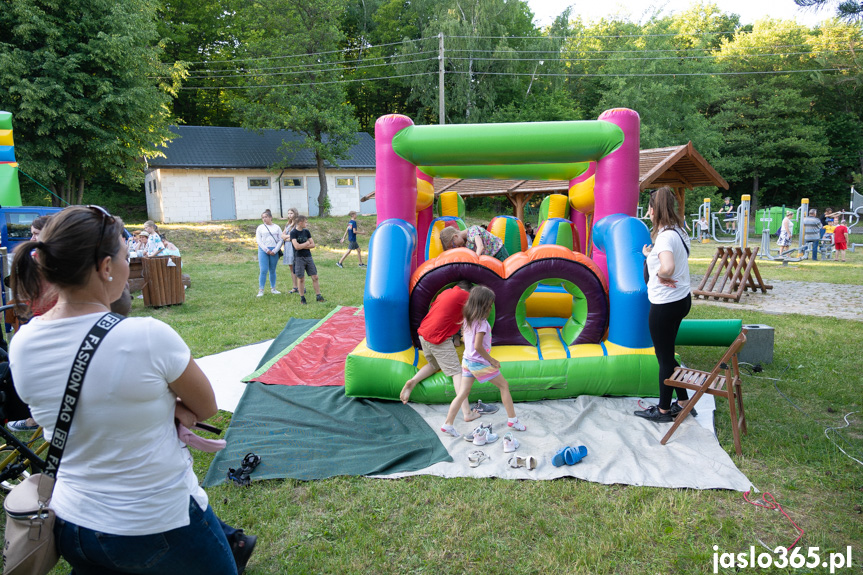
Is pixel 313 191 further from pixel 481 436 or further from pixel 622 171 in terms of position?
pixel 481 436

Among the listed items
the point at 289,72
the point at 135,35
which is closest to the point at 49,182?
the point at 135,35

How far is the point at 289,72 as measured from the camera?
2373cm

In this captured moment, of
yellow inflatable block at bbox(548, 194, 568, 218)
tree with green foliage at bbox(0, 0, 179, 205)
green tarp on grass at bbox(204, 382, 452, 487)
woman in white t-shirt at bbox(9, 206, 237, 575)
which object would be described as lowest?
green tarp on grass at bbox(204, 382, 452, 487)

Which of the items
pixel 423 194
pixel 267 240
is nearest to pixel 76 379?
pixel 423 194

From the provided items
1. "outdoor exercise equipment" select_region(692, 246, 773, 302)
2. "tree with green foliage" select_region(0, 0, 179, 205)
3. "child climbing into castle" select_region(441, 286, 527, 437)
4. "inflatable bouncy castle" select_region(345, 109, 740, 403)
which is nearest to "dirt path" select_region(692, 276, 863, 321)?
"outdoor exercise equipment" select_region(692, 246, 773, 302)

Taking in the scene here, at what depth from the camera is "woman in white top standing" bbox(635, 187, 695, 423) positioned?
3.86 metres

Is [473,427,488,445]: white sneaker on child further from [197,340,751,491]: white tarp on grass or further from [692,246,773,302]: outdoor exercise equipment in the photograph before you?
[692,246,773,302]: outdoor exercise equipment

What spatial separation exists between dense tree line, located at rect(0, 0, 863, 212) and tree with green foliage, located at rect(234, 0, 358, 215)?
11 centimetres

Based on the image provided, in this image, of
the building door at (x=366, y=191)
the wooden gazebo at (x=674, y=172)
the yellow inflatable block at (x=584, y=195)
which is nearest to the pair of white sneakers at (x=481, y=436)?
the yellow inflatable block at (x=584, y=195)

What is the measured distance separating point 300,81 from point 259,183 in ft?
16.5

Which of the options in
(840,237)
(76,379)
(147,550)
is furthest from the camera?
(840,237)

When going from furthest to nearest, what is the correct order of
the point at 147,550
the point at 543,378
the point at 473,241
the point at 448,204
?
the point at 448,204 < the point at 473,241 < the point at 543,378 < the point at 147,550

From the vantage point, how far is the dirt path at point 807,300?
8352 mm

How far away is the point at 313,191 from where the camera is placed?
83.9ft
